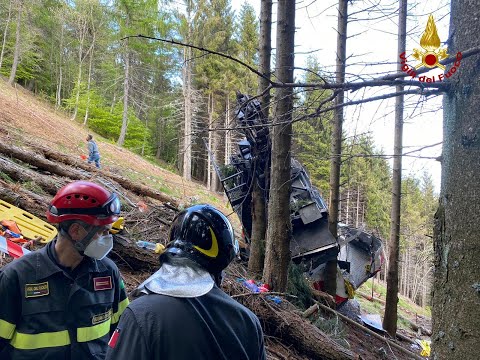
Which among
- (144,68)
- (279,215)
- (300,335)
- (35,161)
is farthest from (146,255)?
(144,68)

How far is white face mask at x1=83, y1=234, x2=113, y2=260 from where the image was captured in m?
2.34

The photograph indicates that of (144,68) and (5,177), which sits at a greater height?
(144,68)

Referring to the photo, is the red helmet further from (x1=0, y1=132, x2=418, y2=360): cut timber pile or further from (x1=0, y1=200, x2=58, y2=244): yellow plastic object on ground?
(x1=0, y1=200, x2=58, y2=244): yellow plastic object on ground

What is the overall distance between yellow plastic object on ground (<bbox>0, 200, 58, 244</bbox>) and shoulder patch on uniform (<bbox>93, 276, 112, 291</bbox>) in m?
2.99

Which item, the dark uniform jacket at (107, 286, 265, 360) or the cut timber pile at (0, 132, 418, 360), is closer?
the dark uniform jacket at (107, 286, 265, 360)

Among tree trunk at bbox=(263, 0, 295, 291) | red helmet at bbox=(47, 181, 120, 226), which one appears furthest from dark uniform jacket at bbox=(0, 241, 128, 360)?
tree trunk at bbox=(263, 0, 295, 291)

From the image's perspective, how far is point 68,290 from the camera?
2.19m

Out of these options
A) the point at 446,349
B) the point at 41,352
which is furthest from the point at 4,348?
the point at 446,349

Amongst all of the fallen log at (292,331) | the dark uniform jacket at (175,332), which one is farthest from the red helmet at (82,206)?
the fallen log at (292,331)

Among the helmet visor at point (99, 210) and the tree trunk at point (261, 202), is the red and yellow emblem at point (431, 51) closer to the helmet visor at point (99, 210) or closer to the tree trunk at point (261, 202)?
the helmet visor at point (99, 210)

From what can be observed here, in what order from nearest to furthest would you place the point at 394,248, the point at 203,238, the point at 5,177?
1. the point at 203,238
2. the point at 5,177
3. the point at 394,248

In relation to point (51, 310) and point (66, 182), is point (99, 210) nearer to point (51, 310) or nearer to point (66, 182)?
point (51, 310)

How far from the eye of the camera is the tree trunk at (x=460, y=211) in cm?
193

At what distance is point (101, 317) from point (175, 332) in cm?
117
